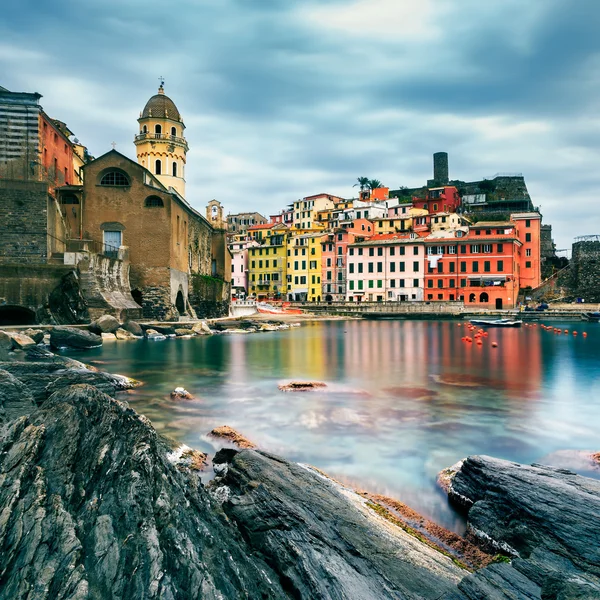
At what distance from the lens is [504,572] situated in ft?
13.1

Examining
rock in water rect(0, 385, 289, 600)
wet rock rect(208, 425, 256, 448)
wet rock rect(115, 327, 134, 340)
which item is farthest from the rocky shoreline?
wet rock rect(115, 327, 134, 340)

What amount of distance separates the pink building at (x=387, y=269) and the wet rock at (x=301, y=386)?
154 ft

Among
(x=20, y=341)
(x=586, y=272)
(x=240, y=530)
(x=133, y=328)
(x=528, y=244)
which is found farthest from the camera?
(x=528, y=244)

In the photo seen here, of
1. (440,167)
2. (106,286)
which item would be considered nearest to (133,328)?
(106,286)

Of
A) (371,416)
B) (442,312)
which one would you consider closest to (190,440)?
(371,416)

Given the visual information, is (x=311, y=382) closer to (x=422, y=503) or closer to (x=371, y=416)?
(x=371, y=416)

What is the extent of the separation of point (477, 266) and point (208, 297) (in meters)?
31.6

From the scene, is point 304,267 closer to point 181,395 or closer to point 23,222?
Answer: point 23,222

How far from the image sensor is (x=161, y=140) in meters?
53.4

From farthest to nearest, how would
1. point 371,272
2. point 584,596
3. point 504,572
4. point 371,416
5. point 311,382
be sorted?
point 371,272 → point 311,382 → point 371,416 → point 504,572 → point 584,596

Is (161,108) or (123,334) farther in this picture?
(161,108)

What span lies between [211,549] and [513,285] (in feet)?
195

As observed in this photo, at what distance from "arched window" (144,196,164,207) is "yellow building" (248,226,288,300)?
3500 cm

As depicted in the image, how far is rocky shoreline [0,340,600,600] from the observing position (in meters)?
3.63
